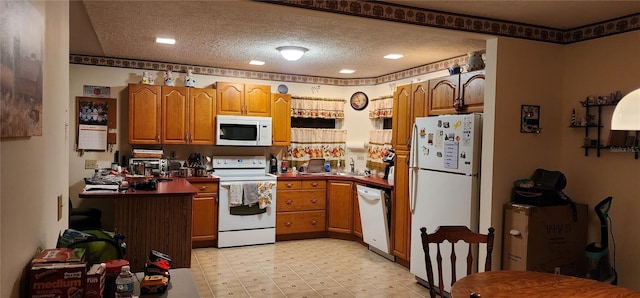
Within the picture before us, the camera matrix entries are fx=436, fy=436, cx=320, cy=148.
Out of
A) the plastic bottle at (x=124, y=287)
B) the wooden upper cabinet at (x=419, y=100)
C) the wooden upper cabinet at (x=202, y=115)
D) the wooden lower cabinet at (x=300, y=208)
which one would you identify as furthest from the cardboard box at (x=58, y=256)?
the wooden lower cabinet at (x=300, y=208)

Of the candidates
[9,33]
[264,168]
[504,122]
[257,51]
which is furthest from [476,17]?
[264,168]

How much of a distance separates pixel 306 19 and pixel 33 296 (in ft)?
8.45

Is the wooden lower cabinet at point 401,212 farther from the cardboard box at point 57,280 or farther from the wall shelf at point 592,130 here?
the cardboard box at point 57,280

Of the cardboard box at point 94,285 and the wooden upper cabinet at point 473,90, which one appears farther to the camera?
the wooden upper cabinet at point 473,90

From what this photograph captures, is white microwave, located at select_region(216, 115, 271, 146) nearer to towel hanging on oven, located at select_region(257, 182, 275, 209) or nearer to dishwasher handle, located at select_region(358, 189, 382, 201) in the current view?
towel hanging on oven, located at select_region(257, 182, 275, 209)

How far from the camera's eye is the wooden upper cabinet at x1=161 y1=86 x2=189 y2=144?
535cm

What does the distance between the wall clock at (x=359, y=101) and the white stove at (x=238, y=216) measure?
1.70m

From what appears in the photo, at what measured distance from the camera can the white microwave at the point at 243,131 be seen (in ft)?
18.3

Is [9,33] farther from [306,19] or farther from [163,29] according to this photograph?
[163,29]

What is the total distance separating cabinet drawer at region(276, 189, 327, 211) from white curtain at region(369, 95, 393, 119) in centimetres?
133

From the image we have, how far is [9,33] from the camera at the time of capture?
3.56ft

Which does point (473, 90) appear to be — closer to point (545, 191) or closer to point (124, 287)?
point (545, 191)

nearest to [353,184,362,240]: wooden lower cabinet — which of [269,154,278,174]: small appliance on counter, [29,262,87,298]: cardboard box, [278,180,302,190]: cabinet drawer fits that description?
[278,180,302,190]: cabinet drawer

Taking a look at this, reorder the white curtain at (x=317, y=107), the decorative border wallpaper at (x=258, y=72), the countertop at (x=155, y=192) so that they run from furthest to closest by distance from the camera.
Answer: the white curtain at (x=317, y=107) → the decorative border wallpaper at (x=258, y=72) → the countertop at (x=155, y=192)
